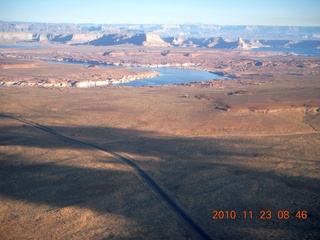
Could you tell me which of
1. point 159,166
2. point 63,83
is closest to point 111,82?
point 63,83

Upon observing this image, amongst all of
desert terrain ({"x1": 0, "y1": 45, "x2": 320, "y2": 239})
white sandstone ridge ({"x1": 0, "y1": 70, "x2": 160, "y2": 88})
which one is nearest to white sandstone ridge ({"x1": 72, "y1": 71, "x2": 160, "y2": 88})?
white sandstone ridge ({"x1": 0, "y1": 70, "x2": 160, "y2": 88})

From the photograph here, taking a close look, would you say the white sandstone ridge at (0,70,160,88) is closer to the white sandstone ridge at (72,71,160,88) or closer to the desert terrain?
the white sandstone ridge at (72,71,160,88)

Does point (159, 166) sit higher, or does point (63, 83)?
point (159, 166)

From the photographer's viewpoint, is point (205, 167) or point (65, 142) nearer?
point (205, 167)

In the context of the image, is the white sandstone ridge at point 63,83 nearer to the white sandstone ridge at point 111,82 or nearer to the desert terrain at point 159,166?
the white sandstone ridge at point 111,82

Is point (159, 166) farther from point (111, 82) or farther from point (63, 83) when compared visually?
point (111, 82)

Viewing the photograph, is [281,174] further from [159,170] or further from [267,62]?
[267,62]

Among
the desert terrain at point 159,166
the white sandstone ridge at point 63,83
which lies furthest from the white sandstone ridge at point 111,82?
the desert terrain at point 159,166

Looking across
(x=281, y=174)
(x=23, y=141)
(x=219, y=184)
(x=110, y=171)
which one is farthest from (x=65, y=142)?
(x=281, y=174)
